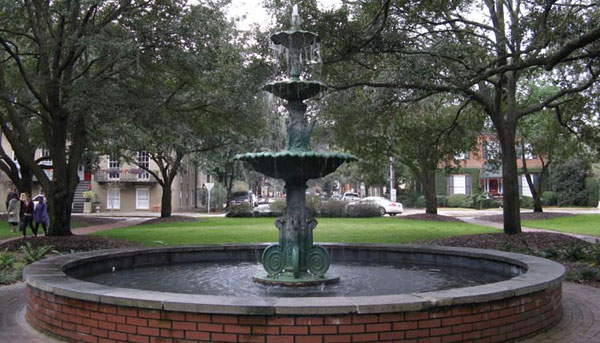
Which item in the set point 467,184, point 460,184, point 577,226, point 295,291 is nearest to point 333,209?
point 577,226

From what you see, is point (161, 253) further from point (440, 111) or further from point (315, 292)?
point (440, 111)

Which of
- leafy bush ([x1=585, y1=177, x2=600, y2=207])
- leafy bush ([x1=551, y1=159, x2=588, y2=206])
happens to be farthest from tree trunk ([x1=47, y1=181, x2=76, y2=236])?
leafy bush ([x1=585, y1=177, x2=600, y2=207])

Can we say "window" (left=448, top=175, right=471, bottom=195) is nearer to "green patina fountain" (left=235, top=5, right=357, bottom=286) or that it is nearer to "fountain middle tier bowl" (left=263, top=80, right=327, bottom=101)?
"green patina fountain" (left=235, top=5, right=357, bottom=286)

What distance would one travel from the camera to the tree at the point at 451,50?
1284 centimetres

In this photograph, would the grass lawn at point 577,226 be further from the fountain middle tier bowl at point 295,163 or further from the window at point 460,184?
the window at point 460,184

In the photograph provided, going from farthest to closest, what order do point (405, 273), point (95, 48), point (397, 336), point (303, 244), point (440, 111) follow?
point (440, 111) → point (95, 48) → point (405, 273) → point (303, 244) → point (397, 336)

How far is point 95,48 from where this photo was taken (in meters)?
13.9

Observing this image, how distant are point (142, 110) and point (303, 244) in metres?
8.77

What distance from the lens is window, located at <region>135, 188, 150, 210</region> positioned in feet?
172

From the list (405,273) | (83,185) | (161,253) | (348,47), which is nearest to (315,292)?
(405,273)

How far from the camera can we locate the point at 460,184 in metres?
59.9

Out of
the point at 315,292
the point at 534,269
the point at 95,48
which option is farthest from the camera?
the point at 95,48

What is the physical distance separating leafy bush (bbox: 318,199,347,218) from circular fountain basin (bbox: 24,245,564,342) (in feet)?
94.7

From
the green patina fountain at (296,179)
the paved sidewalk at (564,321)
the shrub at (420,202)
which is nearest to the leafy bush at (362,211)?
the shrub at (420,202)
